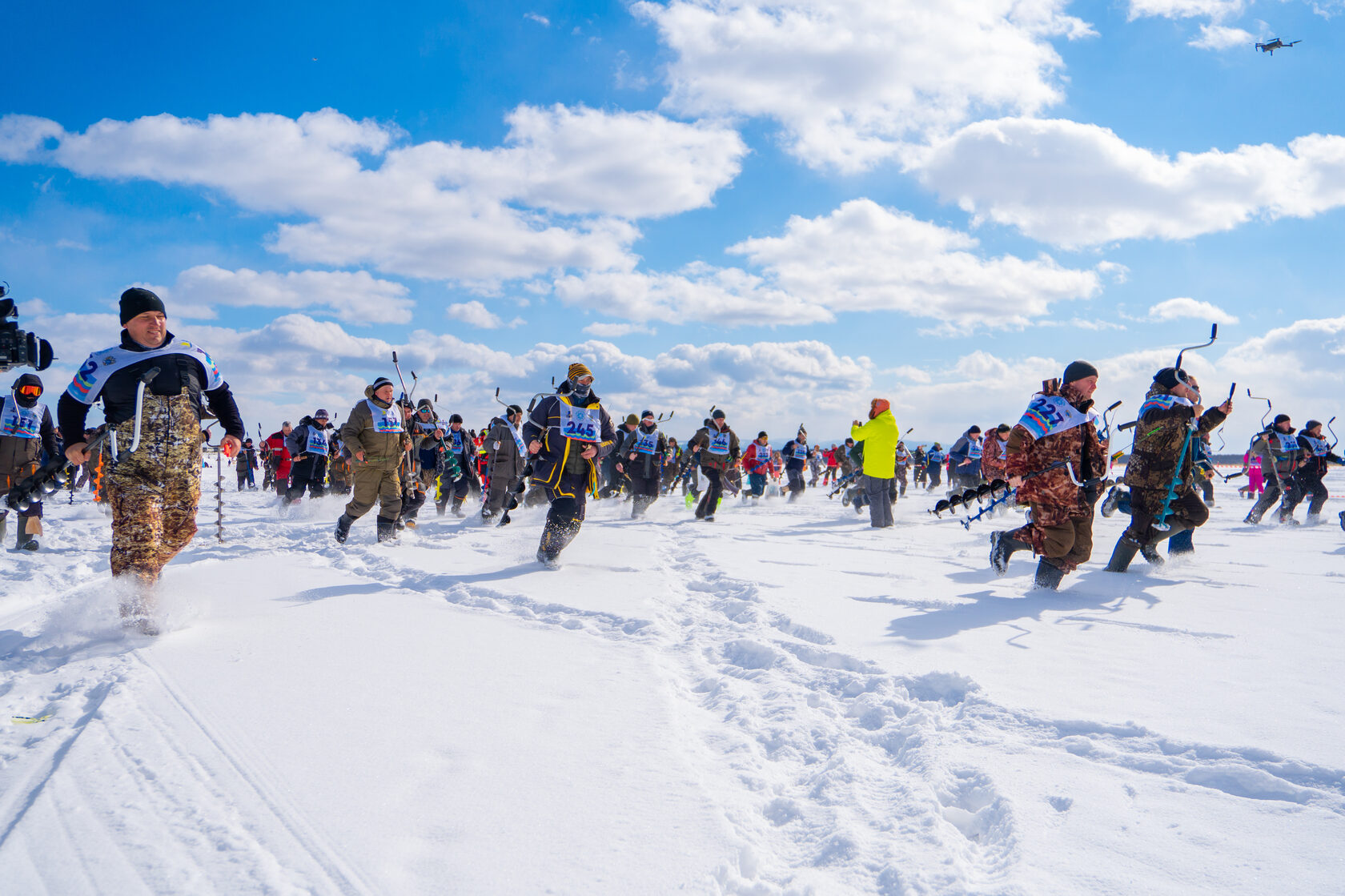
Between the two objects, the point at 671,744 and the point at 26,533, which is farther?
the point at 26,533

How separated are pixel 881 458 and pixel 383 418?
7.58m

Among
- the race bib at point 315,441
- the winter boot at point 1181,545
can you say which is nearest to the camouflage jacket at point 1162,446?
the winter boot at point 1181,545

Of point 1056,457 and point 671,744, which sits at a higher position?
point 1056,457

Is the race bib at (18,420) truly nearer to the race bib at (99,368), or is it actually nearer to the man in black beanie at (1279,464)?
the race bib at (99,368)

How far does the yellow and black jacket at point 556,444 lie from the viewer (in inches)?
273

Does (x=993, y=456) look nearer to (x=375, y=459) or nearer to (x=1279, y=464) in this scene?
(x=1279, y=464)

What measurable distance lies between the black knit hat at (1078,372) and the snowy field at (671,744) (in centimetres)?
166

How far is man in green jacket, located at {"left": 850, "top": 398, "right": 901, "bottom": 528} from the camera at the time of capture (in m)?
11.7

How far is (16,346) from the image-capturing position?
438 centimetres

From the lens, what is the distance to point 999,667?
11.2 feet

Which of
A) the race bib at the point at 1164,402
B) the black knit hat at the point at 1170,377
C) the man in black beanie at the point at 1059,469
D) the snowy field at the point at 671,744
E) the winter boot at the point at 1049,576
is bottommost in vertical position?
the snowy field at the point at 671,744

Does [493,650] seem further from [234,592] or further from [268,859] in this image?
[234,592]

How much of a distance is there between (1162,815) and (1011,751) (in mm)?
491

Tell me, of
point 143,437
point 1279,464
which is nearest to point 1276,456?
point 1279,464
